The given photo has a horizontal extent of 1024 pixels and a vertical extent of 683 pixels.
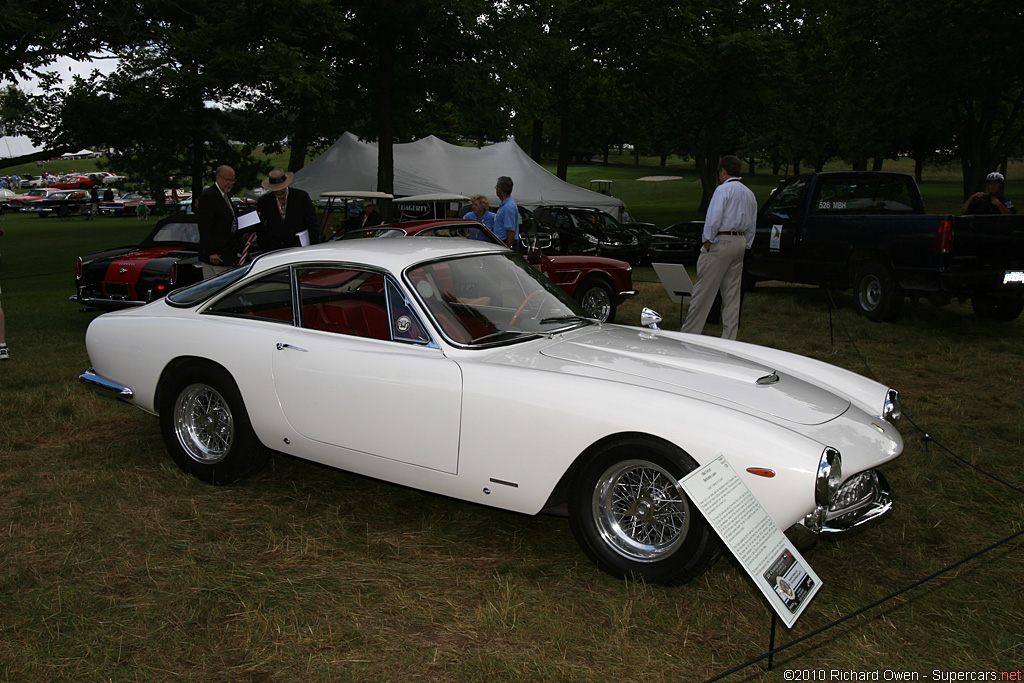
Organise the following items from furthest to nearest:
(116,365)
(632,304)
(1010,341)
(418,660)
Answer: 1. (632,304)
2. (1010,341)
3. (116,365)
4. (418,660)

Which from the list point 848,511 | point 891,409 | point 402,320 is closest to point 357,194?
point 402,320

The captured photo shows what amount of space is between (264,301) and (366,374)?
1.02 metres

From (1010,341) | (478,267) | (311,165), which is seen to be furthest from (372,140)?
(478,267)

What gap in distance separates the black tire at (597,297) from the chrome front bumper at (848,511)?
6387 mm

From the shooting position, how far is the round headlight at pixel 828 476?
3.00 meters

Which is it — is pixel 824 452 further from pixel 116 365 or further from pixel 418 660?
pixel 116 365

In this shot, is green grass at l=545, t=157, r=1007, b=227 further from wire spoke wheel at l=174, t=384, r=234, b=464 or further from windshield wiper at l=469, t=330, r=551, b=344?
wire spoke wheel at l=174, t=384, r=234, b=464

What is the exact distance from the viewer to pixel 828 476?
3025 mm

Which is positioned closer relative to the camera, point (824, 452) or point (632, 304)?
point (824, 452)

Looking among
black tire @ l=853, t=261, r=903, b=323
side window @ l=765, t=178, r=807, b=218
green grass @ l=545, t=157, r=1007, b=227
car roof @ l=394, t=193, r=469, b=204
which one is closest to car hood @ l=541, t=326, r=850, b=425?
black tire @ l=853, t=261, r=903, b=323

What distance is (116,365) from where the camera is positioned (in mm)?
4875

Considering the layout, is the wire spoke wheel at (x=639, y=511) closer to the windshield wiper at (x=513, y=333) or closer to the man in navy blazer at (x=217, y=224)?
the windshield wiper at (x=513, y=333)

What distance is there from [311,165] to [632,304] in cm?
1727

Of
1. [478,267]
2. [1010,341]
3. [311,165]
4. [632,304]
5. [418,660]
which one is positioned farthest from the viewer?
[311,165]
